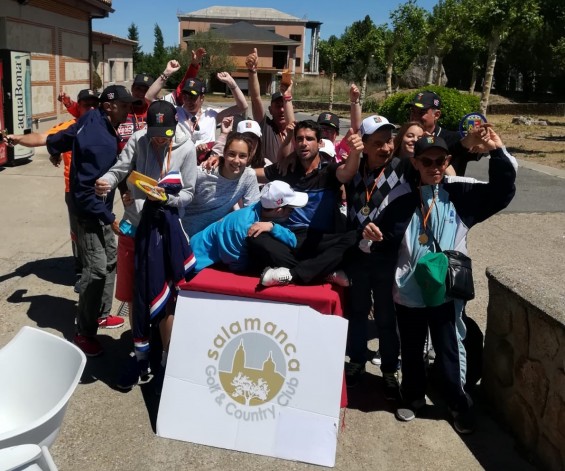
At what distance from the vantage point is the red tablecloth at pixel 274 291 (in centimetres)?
352

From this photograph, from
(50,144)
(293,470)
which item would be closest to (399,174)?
(293,470)

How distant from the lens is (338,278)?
3.79 m

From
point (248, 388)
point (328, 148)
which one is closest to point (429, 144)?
point (328, 148)

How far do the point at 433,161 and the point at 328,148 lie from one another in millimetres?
1276

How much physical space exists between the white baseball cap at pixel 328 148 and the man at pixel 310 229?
45 centimetres

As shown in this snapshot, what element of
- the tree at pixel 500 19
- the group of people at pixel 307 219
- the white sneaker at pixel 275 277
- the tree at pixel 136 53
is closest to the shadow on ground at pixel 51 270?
the group of people at pixel 307 219

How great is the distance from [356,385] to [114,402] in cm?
163

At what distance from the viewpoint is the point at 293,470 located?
335cm

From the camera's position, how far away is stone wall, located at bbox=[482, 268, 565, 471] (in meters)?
3.23

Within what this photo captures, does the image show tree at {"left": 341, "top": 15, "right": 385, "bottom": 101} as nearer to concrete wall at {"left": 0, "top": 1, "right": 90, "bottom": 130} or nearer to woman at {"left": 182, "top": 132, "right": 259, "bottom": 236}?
concrete wall at {"left": 0, "top": 1, "right": 90, "bottom": 130}

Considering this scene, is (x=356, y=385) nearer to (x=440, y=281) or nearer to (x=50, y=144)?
(x=440, y=281)

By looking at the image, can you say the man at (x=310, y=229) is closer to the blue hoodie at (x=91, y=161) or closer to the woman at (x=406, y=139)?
the woman at (x=406, y=139)

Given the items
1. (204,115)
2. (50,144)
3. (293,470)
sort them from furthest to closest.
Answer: (204,115), (50,144), (293,470)

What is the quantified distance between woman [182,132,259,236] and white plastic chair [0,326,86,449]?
5.46ft
